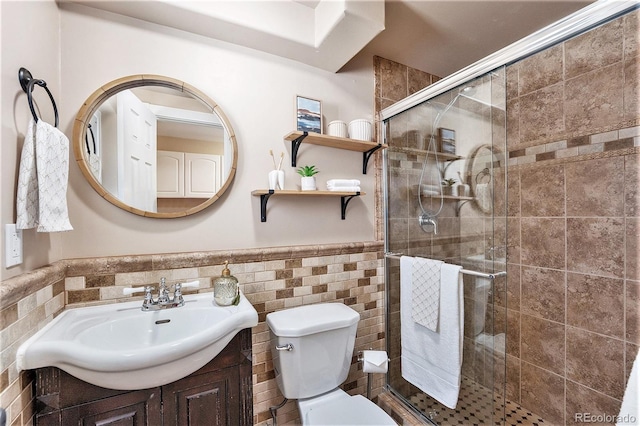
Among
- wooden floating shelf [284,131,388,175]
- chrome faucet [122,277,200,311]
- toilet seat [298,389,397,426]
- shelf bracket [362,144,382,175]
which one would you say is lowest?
toilet seat [298,389,397,426]

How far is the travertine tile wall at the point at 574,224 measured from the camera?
1419 millimetres

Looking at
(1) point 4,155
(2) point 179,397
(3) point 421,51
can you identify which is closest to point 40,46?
(1) point 4,155

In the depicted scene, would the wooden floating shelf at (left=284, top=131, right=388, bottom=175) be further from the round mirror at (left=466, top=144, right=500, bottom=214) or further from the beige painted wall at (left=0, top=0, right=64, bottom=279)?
the beige painted wall at (left=0, top=0, right=64, bottom=279)

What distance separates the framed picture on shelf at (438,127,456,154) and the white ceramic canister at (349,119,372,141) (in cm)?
42

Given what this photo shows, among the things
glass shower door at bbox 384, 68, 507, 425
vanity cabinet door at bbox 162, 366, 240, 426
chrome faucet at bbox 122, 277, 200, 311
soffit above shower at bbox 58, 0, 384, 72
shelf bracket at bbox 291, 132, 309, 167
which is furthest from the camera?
shelf bracket at bbox 291, 132, 309, 167

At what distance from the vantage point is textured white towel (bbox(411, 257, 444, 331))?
4.95 ft

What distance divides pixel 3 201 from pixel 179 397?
0.83 meters

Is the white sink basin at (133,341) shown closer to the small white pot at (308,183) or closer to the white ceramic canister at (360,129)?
the small white pot at (308,183)

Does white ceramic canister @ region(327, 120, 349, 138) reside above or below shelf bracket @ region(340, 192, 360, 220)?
above

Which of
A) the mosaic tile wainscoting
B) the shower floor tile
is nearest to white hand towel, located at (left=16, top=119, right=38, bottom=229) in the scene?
the mosaic tile wainscoting

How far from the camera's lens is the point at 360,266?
1868 millimetres

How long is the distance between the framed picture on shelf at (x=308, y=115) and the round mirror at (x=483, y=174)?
2.90 ft

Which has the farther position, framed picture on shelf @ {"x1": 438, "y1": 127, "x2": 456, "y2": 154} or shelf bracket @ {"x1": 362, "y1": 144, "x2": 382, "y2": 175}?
shelf bracket @ {"x1": 362, "y1": 144, "x2": 382, "y2": 175}

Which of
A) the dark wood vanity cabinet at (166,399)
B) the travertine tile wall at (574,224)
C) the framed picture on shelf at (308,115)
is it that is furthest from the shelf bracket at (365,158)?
the dark wood vanity cabinet at (166,399)
